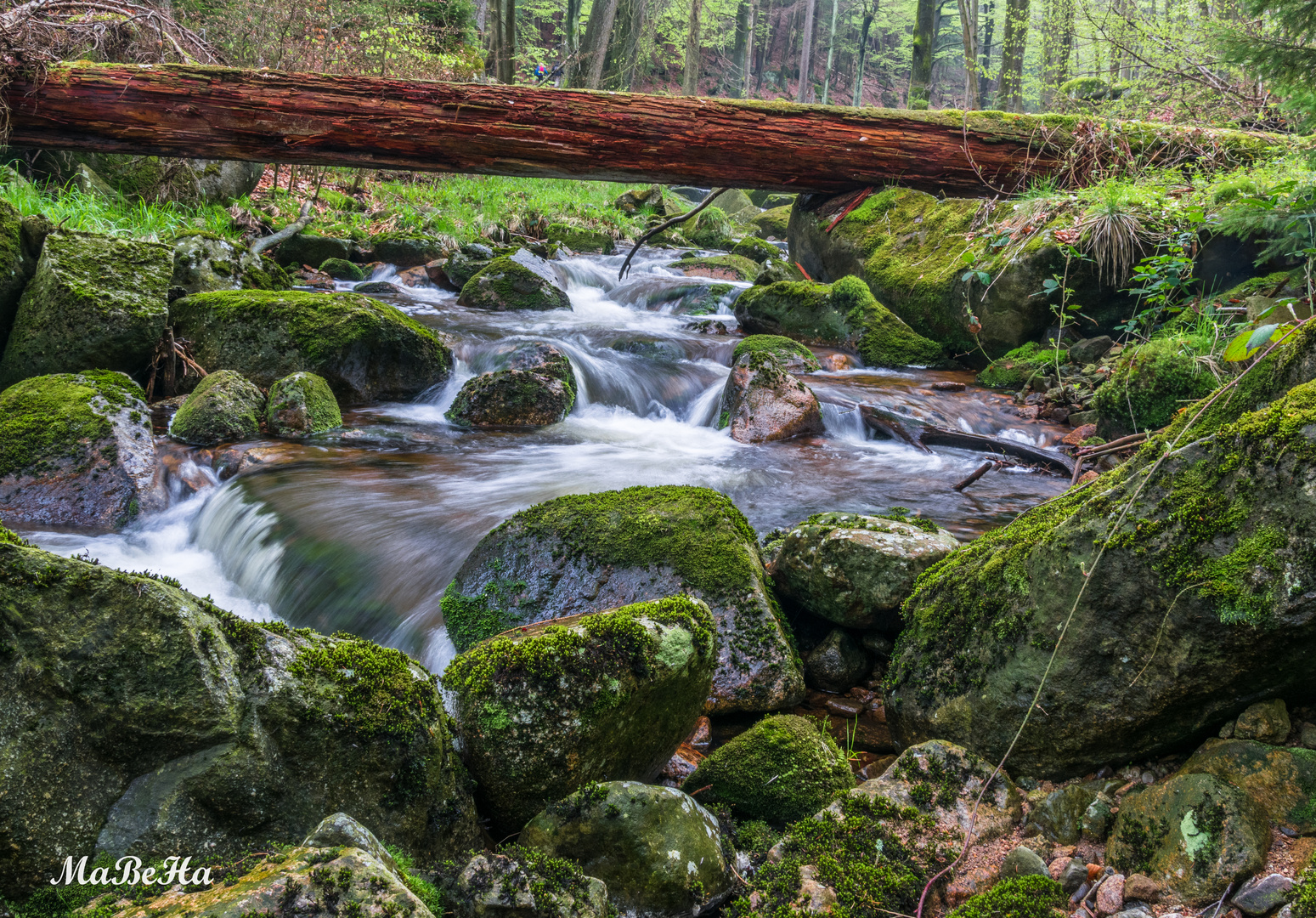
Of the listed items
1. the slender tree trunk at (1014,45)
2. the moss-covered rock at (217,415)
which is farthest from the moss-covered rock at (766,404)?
the slender tree trunk at (1014,45)

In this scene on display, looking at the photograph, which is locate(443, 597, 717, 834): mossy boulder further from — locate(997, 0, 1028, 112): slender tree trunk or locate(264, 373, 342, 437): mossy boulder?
locate(997, 0, 1028, 112): slender tree trunk

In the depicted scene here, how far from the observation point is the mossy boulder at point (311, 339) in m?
6.75

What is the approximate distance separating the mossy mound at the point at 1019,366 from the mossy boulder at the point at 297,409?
6227 mm

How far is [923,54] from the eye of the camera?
18.7 meters

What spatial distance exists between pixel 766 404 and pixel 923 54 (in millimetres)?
15886

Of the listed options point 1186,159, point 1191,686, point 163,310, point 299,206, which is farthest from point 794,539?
point 299,206

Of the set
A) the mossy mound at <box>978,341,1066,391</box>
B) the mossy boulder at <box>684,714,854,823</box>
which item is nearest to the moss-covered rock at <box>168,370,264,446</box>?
the mossy boulder at <box>684,714,854,823</box>

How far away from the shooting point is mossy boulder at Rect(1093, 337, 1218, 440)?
5723 mm

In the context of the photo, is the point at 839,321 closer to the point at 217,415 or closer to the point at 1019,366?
the point at 1019,366

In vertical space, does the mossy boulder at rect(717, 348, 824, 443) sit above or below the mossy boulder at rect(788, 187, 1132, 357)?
below

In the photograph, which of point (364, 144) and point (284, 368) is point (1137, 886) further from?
point (364, 144)

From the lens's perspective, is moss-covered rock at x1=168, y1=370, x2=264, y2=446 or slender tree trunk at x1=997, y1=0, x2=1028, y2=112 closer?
moss-covered rock at x1=168, y1=370, x2=264, y2=446

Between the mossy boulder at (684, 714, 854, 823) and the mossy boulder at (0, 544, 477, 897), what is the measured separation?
1173 mm

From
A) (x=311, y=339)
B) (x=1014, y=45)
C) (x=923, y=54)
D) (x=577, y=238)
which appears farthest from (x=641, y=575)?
(x=923, y=54)
